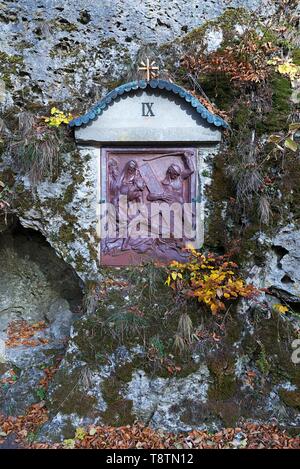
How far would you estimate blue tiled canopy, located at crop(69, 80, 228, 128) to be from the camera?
514 centimetres

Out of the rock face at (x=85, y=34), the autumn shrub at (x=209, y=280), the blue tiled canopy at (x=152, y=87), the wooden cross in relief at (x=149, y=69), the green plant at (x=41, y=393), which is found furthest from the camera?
the rock face at (x=85, y=34)

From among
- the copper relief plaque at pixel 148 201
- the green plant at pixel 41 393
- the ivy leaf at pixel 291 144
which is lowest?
the green plant at pixel 41 393

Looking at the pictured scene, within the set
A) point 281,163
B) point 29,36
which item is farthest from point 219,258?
point 29,36

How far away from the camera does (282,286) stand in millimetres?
4777

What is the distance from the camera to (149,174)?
535cm

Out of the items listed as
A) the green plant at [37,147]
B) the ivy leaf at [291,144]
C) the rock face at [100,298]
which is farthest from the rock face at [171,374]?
the green plant at [37,147]

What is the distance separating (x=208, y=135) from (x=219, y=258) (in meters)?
1.66

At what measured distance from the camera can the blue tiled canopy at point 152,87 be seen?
5.14 m

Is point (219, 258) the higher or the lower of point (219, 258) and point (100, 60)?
the lower

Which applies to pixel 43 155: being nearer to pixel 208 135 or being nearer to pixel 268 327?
pixel 208 135

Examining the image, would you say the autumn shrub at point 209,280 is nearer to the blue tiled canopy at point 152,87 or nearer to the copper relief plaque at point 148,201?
the copper relief plaque at point 148,201

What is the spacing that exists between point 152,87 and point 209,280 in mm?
2637

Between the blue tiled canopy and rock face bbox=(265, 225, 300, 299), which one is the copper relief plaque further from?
rock face bbox=(265, 225, 300, 299)

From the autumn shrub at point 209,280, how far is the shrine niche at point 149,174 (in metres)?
0.31
